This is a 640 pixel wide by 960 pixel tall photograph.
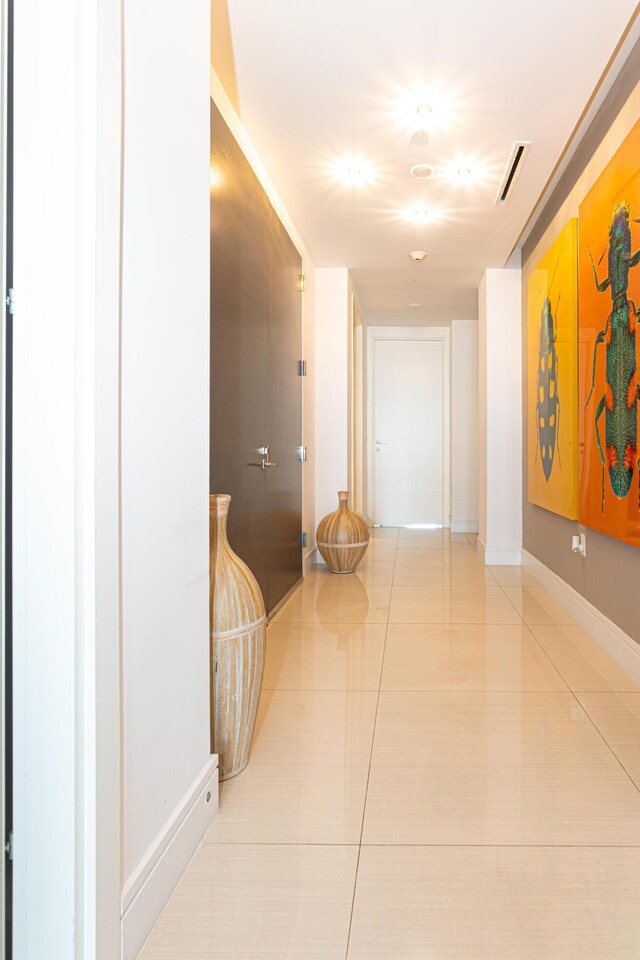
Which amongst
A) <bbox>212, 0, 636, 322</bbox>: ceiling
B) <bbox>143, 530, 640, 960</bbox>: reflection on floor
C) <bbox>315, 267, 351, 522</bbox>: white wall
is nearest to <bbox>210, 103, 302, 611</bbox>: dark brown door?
<bbox>212, 0, 636, 322</bbox>: ceiling

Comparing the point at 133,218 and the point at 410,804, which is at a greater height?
the point at 133,218

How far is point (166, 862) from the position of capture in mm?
1255

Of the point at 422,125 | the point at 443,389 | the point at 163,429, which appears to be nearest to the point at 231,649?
the point at 163,429

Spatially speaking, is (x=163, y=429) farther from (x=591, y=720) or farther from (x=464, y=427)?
(x=464, y=427)

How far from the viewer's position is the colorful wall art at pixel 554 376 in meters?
3.42

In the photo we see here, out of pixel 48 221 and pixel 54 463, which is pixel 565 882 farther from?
pixel 48 221

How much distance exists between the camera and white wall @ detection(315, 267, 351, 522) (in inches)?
203

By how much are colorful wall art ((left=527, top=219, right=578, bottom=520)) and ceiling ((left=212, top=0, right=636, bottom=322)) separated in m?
0.42

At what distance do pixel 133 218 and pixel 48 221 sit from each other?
236 millimetres

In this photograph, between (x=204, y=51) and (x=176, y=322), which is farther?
(x=204, y=51)

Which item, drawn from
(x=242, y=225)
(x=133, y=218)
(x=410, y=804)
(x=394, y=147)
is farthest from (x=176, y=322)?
(x=394, y=147)

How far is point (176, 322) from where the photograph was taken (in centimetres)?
136

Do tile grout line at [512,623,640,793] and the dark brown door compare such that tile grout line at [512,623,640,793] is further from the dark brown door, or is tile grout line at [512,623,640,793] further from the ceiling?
the ceiling

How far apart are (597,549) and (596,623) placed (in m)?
0.34
